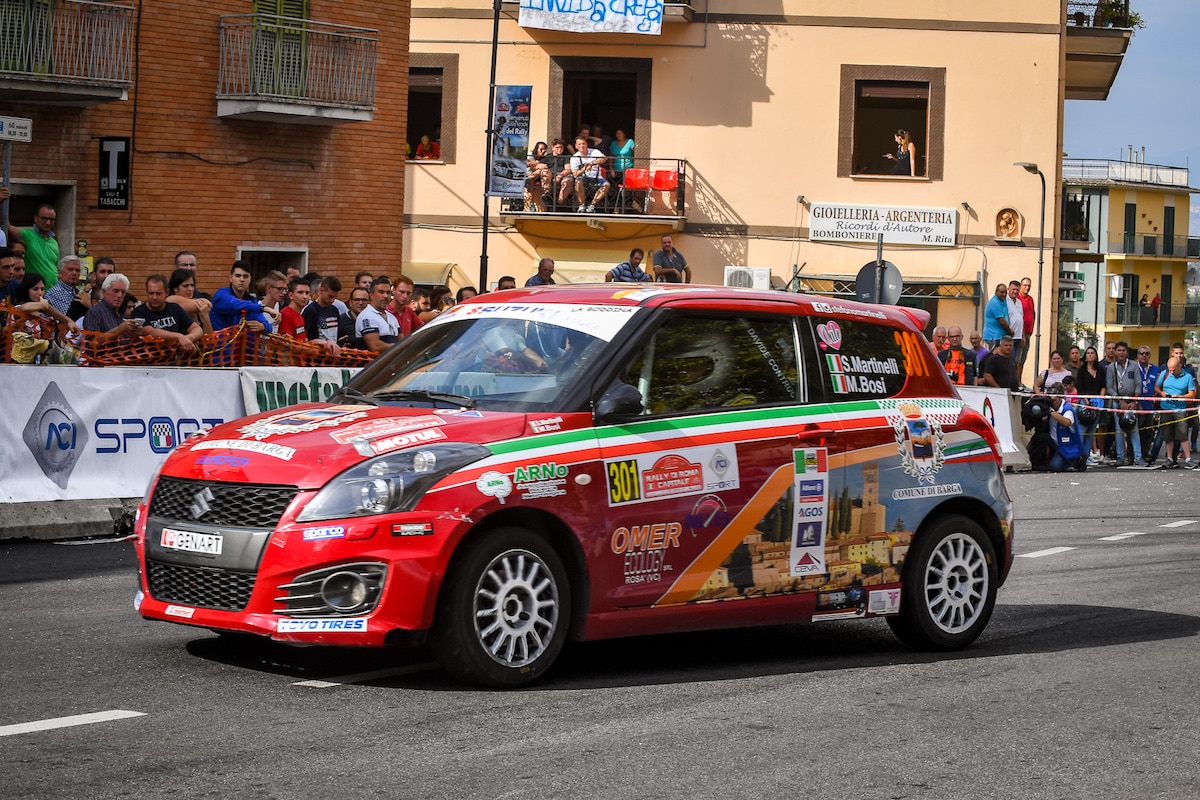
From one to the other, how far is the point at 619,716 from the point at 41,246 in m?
12.5

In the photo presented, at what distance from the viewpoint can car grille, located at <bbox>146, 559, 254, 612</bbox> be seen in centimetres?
730

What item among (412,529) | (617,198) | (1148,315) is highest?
(1148,315)

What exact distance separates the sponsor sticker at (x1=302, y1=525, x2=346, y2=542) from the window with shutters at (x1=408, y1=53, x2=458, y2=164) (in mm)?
32011

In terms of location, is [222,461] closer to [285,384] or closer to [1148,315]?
[285,384]

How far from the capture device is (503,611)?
7426 millimetres

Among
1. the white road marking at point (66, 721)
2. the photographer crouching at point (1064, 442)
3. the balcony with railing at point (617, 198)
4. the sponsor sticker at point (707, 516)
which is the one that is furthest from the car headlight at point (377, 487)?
the balcony with railing at point (617, 198)

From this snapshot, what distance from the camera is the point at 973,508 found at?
373 inches

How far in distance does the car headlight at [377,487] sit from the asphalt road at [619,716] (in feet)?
2.57

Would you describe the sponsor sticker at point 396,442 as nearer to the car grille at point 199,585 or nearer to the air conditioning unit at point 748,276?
the car grille at point 199,585

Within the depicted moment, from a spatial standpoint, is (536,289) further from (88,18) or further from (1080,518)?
(88,18)

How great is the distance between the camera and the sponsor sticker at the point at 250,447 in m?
7.35

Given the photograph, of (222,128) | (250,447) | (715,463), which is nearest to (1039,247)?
(222,128)

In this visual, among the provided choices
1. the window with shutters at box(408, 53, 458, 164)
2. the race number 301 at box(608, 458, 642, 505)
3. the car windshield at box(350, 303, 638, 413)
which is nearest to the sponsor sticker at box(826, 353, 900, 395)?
the car windshield at box(350, 303, 638, 413)

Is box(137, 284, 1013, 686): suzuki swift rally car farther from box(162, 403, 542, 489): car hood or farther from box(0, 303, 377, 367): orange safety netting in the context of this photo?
box(0, 303, 377, 367): orange safety netting
